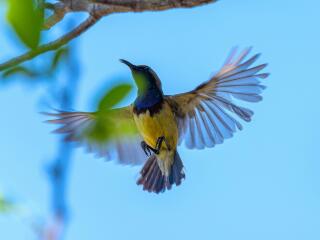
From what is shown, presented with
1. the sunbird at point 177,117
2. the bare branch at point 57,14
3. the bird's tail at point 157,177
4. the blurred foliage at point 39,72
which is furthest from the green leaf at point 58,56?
the bird's tail at point 157,177

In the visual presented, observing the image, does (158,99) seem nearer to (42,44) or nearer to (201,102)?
(201,102)

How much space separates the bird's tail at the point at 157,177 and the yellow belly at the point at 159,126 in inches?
17.2

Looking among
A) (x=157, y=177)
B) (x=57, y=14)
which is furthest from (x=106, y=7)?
(x=157, y=177)

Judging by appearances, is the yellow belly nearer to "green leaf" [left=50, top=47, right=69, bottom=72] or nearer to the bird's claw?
the bird's claw

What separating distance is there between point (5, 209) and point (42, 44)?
367 mm

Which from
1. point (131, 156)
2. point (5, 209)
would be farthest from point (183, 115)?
point (5, 209)

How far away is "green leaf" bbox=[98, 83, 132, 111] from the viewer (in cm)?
119

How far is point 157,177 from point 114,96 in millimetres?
6198

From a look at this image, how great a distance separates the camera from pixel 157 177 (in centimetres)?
736

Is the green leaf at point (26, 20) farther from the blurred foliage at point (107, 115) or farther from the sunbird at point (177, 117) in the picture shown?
the sunbird at point (177, 117)

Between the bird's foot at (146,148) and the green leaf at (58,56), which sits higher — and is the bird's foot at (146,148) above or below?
above

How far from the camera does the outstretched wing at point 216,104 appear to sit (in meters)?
6.45

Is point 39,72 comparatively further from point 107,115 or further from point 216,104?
point 216,104

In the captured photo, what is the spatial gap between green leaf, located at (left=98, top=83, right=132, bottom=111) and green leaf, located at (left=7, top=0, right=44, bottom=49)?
0.50 ft
